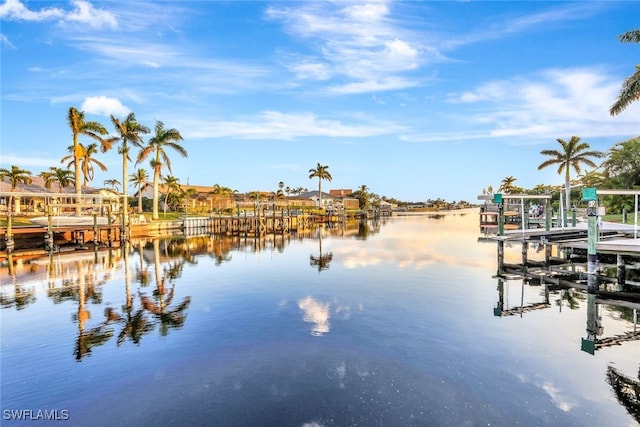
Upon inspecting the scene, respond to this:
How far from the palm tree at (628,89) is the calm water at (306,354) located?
58.3 feet

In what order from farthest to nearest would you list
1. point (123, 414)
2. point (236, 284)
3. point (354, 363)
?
1. point (236, 284)
2. point (354, 363)
3. point (123, 414)

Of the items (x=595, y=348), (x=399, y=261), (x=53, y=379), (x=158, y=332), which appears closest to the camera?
(x=53, y=379)

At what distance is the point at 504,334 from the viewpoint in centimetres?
1216

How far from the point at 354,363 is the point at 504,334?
5.36m

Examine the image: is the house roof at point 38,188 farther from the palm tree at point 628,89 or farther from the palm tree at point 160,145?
the palm tree at point 628,89

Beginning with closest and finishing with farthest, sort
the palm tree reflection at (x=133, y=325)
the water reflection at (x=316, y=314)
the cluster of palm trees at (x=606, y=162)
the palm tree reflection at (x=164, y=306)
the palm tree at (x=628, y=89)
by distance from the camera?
the palm tree reflection at (x=133, y=325), the water reflection at (x=316, y=314), the palm tree reflection at (x=164, y=306), the palm tree at (x=628, y=89), the cluster of palm trees at (x=606, y=162)

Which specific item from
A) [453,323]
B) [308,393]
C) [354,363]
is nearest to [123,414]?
[308,393]

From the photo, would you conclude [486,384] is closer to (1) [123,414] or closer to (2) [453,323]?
(2) [453,323]

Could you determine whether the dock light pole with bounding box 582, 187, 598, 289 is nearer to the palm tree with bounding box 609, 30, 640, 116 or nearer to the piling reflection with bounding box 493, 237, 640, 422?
the piling reflection with bounding box 493, 237, 640, 422

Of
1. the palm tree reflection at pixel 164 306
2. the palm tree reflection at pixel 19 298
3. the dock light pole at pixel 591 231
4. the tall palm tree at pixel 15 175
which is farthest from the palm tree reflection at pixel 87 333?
the tall palm tree at pixel 15 175

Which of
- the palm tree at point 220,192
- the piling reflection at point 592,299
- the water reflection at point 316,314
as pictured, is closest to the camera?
the piling reflection at point 592,299

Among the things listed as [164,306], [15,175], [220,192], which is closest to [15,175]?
[15,175]

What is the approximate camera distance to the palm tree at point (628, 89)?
25.6m

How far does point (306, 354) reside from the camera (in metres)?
10.7
